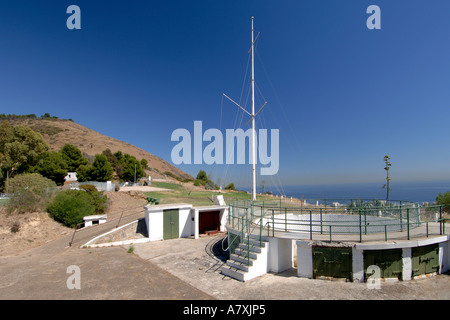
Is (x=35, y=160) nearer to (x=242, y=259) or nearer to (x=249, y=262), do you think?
(x=242, y=259)

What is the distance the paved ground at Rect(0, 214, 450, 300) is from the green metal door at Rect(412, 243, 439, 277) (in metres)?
0.34

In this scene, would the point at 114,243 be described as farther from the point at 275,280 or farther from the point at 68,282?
the point at 275,280

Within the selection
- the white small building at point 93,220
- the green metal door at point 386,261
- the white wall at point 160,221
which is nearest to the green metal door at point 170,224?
the white wall at point 160,221

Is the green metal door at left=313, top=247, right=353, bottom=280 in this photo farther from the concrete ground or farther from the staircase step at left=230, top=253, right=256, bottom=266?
the staircase step at left=230, top=253, right=256, bottom=266

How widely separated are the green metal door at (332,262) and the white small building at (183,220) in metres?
8.87

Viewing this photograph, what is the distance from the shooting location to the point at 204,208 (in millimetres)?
16781

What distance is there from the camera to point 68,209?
1956 cm

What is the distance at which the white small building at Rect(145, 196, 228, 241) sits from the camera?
15.9m

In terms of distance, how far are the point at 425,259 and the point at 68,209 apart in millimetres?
23534

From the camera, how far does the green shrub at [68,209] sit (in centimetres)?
1936

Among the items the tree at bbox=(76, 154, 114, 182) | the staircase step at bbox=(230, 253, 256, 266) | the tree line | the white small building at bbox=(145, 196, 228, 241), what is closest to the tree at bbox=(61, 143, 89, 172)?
the tree line

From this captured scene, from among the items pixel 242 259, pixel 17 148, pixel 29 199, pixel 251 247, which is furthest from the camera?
pixel 17 148

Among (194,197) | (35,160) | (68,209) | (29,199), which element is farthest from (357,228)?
(35,160)
